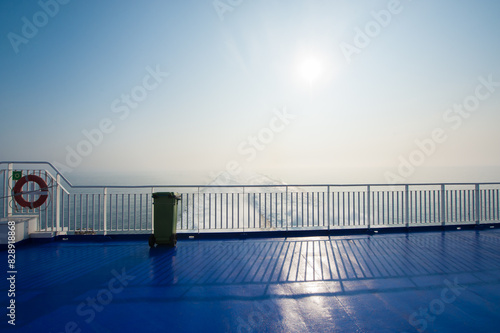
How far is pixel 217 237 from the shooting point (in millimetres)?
6559

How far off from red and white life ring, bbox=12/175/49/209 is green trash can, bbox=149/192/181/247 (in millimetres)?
2827

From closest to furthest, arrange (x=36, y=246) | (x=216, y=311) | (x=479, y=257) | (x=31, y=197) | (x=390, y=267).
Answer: (x=216, y=311)
(x=390, y=267)
(x=479, y=257)
(x=36, y=246)
(x=31, y=197)

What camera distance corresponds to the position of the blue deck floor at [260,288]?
9.27ft

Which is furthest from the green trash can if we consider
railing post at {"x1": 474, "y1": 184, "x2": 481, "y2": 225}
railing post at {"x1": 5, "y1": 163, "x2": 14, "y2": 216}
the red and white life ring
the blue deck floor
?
railing post at {"x1": 474, "y1": 184, "x2": 481, "y2": 225}

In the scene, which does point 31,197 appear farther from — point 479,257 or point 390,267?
point 479,257

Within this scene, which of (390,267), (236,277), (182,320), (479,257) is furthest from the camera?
(479,257)

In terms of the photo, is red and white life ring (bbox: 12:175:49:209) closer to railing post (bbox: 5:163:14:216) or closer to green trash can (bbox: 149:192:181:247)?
railing post (bbox: 5:163:14:216)

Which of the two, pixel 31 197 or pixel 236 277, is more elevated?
pixel 31 197

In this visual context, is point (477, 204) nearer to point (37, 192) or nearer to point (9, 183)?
point (37, 192)

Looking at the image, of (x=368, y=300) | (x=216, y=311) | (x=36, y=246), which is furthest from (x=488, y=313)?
(x=36, y=246)

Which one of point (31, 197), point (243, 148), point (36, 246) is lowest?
point (36, 246)

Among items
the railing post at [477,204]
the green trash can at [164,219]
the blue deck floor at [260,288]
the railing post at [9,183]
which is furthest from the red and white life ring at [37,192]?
the railing post at [477,204]

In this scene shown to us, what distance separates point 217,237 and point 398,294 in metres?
4.13

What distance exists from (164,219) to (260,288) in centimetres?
293
